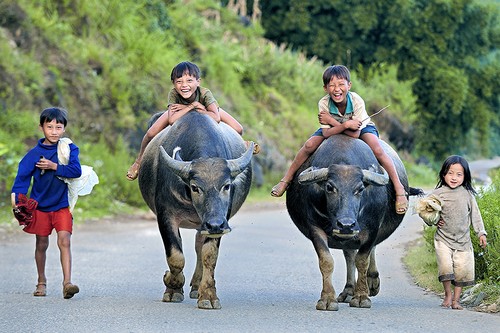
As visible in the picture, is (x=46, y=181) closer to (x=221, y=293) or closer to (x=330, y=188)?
(x=221, y=293)

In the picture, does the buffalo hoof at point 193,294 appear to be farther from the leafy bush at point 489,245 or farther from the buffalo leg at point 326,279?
the leafy bush at point 489,245

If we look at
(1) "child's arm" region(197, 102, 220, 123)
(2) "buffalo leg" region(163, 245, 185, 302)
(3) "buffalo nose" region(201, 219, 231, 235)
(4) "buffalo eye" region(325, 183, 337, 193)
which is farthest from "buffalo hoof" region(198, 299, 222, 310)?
(1) "child's arm" region(197, 102, 220, 123)

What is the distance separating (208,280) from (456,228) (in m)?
2.47

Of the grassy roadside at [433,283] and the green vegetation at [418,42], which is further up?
the green vegetation at [418,42]

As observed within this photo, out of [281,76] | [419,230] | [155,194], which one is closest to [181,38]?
[281,76]

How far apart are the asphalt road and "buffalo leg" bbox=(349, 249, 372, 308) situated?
0.49ft

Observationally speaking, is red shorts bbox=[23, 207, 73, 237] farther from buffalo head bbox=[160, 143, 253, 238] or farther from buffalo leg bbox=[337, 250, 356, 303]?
buffalo leg bbox=[337, 250, 356, 303]

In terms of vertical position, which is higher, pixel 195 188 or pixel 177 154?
pixel 177 154

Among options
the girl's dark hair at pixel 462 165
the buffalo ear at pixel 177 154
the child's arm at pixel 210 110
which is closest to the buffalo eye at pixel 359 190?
the girl's dark hair at pixel 462 165

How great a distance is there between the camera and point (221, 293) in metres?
11.0

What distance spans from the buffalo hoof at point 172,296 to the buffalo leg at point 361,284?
1668 millimetres

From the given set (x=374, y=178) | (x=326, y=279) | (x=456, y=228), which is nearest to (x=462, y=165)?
(x=456, y=228)

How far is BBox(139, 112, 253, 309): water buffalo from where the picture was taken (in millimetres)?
9688

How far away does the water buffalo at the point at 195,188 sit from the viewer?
9.69 meters
